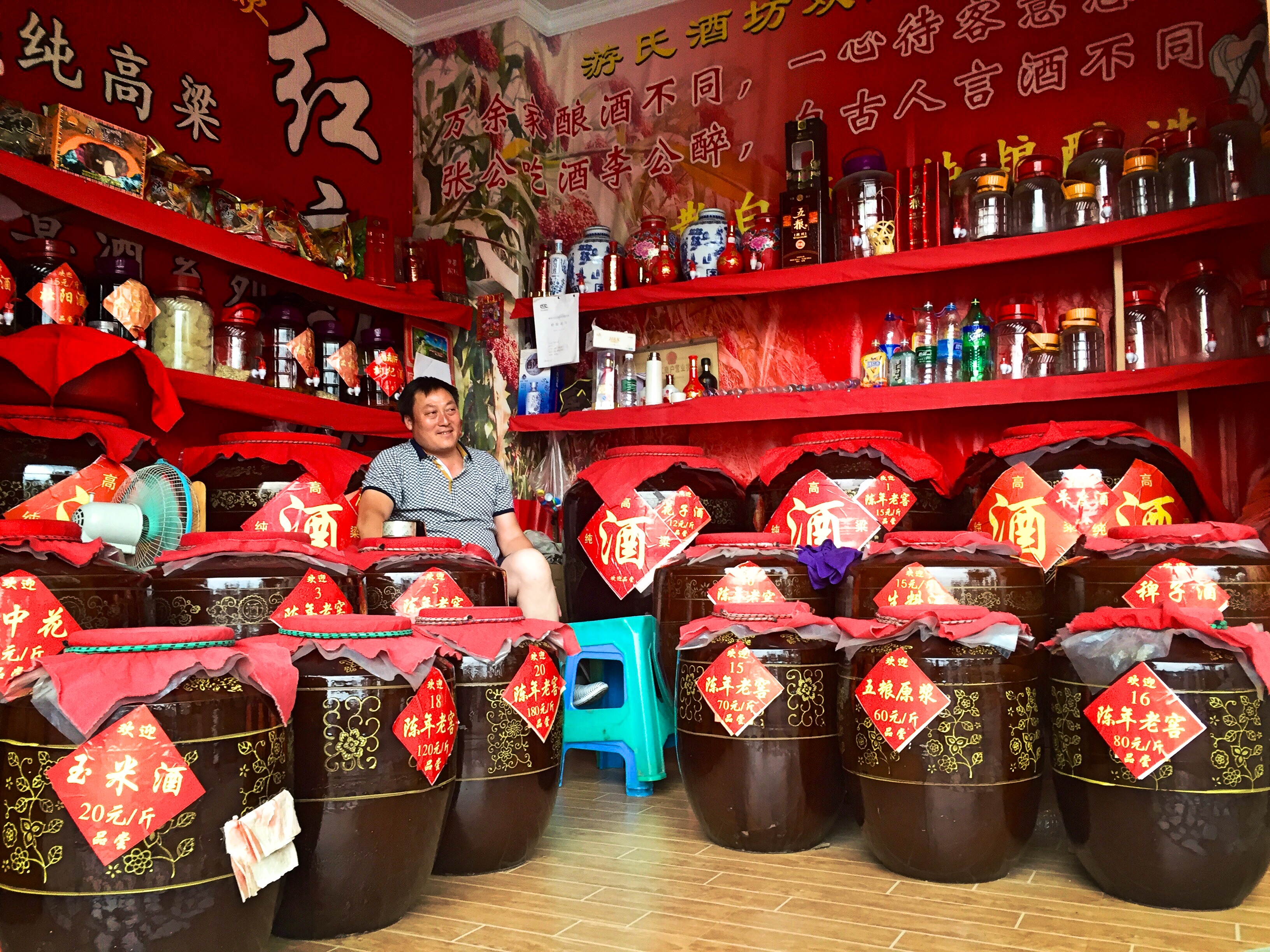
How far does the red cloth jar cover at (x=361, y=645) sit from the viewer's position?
181 centimetres

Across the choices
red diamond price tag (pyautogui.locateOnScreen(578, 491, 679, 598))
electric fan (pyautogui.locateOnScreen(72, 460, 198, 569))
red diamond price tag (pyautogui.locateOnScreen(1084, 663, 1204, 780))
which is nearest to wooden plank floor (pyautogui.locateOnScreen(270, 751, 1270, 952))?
red diamond price tag (pyautogui.locateOnScreen(1084, 663, 1204, 780))

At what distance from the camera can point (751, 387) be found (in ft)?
14.0

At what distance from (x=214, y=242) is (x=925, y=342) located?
2471 mm

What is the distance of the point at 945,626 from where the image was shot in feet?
6.80

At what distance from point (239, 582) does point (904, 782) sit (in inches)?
54.9

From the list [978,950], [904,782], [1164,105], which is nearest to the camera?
[978,950]

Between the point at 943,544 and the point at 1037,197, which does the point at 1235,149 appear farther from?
the point at 943,544

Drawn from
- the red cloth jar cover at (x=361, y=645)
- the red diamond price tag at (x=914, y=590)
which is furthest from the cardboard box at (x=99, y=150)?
the red diamond price tag at (x=914, y=590)

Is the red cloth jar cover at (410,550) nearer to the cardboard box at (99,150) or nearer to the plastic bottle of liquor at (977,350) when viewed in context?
the cardboard box at (99,150)

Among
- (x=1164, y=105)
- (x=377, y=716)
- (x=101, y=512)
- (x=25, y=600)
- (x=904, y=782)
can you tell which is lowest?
(x=904, y=782)

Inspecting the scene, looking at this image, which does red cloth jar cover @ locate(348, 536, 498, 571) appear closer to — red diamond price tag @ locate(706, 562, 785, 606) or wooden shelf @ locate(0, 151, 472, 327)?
red diamond price tag @ locate(706, 562, 785, 606)

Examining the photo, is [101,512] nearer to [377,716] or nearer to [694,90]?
[377,716]

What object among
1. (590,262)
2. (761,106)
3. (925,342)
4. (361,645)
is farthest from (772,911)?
(761,106)

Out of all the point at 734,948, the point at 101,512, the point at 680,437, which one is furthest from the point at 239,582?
the point at 680,437
